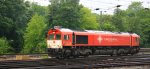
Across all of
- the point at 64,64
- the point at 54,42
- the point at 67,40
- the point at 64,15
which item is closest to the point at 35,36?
the point at 64,15

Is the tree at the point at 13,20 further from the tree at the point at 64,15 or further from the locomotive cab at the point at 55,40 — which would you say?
the locomotive cab at the point at 55,40

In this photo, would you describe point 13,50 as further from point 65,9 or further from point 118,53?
point 118,53

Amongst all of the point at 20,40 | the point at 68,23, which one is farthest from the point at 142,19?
the point at 20,40

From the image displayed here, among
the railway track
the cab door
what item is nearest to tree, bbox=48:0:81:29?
the cab door

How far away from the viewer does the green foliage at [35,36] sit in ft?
170

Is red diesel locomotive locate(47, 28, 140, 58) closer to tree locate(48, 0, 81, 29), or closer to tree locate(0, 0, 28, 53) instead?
tree locate(48, 0, 81, 29)

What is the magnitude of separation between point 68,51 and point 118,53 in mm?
8415

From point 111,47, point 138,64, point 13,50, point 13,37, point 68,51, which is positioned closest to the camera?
A: point 138,64

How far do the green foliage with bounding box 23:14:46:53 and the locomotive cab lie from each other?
56.6ft

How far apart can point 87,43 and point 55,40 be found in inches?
140

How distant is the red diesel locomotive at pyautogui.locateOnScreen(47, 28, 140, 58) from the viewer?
32250 millimetres

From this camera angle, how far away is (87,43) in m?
34.5

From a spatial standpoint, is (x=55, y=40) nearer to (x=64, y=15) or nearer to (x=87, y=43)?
(x=87, y=43)

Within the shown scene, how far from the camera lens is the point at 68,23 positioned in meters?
58.4
